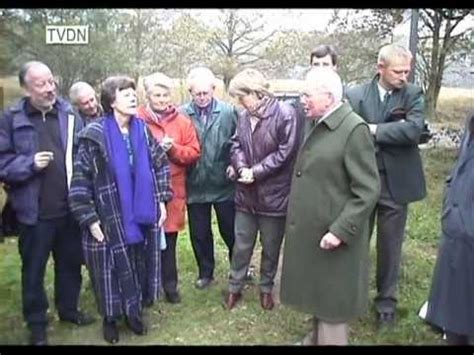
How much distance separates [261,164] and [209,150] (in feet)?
1.15

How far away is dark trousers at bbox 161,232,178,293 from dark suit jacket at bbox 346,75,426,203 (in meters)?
1.16

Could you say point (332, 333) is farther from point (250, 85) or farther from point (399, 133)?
point (250, 85)

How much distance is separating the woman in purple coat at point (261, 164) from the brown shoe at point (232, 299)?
0.16m

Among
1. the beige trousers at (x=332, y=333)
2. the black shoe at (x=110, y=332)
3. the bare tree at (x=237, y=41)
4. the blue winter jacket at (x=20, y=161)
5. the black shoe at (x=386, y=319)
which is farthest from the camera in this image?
the bare tree at (x=237, y=41)

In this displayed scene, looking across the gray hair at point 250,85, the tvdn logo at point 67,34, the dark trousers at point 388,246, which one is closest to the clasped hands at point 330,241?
the dark trousers at point 388,246

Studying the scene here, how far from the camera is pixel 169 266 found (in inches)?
124

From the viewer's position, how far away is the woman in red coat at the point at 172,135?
117 inches

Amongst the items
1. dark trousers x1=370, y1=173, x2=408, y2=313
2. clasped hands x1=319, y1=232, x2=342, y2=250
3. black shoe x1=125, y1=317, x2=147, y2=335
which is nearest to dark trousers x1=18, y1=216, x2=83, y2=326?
black shoe x1=125, y1=317, x2=147, y2=335

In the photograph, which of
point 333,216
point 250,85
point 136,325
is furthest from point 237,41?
point 136,325

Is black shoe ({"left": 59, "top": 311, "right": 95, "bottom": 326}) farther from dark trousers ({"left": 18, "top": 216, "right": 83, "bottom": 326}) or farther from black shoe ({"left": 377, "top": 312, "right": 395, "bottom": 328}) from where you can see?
black shoe ({"left": 377, "top": 312, "right": 395, "bottom": 328})

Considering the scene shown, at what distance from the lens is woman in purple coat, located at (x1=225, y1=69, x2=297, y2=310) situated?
287 cm

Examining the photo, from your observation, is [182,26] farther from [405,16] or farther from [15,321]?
[15,321]

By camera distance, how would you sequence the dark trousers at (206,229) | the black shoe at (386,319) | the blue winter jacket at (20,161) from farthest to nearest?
1. the dark trousers at (206,229)
2. the black shoe at (386,319)
3. the blue winter jacket at (20,161)

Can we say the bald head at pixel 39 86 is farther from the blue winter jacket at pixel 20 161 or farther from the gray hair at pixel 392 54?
the gray hair at pixel 392 54
